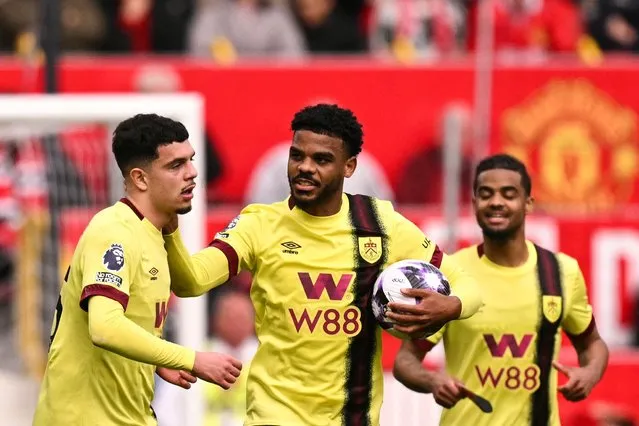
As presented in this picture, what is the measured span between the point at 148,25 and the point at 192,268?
844cm

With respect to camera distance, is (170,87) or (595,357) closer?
(595,357)

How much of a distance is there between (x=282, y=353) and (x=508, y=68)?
8.12 meters

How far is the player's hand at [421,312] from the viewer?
7762 mm

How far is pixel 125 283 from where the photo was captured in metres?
7.51

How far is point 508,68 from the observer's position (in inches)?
617

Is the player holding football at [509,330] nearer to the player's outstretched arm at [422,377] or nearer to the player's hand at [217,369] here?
the player's outstretched arm at [422,377]

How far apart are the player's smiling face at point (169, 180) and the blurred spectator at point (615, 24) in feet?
31.7

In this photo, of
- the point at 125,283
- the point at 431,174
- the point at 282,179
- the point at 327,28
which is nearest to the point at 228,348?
the point at 282,179

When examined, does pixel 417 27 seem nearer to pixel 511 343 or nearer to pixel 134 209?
pixel 511 343

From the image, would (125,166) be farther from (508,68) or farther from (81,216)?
(508,68)

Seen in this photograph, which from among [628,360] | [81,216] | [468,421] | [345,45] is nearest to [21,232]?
[81,216]

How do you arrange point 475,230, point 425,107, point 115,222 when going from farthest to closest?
1. point 425,107
2. point 475,230
3. point 115,222

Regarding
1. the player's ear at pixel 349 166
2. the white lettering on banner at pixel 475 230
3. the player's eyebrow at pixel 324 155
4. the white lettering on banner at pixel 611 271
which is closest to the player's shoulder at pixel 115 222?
the player's eyebrow at pixel 324 155

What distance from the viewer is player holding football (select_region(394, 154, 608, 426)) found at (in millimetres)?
8867
